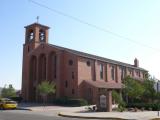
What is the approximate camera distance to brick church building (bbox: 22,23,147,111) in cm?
4975

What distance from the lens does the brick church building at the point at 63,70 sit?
49.8 meters

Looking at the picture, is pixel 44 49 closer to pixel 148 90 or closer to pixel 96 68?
pixel 96 68

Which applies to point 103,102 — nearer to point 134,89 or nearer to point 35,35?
point 134,89

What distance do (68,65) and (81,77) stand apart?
10.6 feet

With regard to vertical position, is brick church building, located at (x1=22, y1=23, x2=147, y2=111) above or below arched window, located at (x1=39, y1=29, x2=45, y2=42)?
below

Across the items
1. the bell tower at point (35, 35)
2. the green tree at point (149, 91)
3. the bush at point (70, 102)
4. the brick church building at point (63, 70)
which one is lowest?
the bush at point (70, 102)

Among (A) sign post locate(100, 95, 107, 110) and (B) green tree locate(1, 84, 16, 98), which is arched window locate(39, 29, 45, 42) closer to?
(B) green tree locate(1, 84, 16, 98)

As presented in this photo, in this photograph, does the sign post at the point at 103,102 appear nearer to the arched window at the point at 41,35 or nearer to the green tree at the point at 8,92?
the arched window at the point at 41,35

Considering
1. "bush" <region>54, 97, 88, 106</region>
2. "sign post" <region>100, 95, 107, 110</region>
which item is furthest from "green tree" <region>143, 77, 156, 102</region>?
"sign post" <region>100, 95, 107, 110</region>

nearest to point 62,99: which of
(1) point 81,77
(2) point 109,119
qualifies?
(1) point 81,77

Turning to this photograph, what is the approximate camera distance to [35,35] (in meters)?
56.4

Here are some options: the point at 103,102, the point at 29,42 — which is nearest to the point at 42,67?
the point at 29,42

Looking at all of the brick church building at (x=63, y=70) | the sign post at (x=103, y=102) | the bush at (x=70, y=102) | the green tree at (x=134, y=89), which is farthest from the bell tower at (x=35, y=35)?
the sign post at (x=103, y=102)

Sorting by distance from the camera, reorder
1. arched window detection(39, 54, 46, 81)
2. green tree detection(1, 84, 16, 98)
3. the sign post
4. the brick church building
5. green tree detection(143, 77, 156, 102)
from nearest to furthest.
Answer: the sign post → green tree detection(143, 77, 156, 102) → the brick church building → arched window detection(39, 54, 46, 81) → green tree detection(1, 84, 16, 98)
